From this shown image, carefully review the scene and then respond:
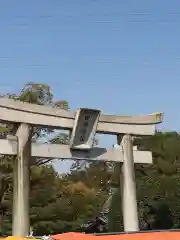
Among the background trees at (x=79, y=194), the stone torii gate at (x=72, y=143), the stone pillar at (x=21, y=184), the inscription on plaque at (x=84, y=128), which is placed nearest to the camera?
the stone pillar at (x=21, y=184)

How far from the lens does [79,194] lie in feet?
80.0

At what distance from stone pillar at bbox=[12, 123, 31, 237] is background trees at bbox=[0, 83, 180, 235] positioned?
501cm

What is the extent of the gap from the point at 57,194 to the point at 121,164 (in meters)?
8.59

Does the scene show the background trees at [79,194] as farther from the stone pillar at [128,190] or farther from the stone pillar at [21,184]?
the stone pillar at [21,184]

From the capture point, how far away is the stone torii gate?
13000mm

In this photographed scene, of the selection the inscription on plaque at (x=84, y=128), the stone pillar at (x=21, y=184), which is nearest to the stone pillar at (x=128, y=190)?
the inscription on plaque at (x=84, y=128)

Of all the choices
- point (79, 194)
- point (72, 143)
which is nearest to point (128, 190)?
point (72, 143)

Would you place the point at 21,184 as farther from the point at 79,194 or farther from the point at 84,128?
the point at 79,194

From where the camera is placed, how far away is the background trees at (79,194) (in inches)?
716

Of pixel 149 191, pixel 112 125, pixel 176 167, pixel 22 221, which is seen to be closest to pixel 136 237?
pixel 22 221

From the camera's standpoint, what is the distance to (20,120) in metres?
13.4

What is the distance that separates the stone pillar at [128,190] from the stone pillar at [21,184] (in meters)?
3.64

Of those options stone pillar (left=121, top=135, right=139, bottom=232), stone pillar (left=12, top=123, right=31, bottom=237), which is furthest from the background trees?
stone pillar (left=12, top=123, right=31, bottom=237)

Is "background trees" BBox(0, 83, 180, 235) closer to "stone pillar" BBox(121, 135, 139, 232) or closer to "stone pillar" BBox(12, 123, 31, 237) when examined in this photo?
"stone pillar" BBox(121, 135, 139, 232)
